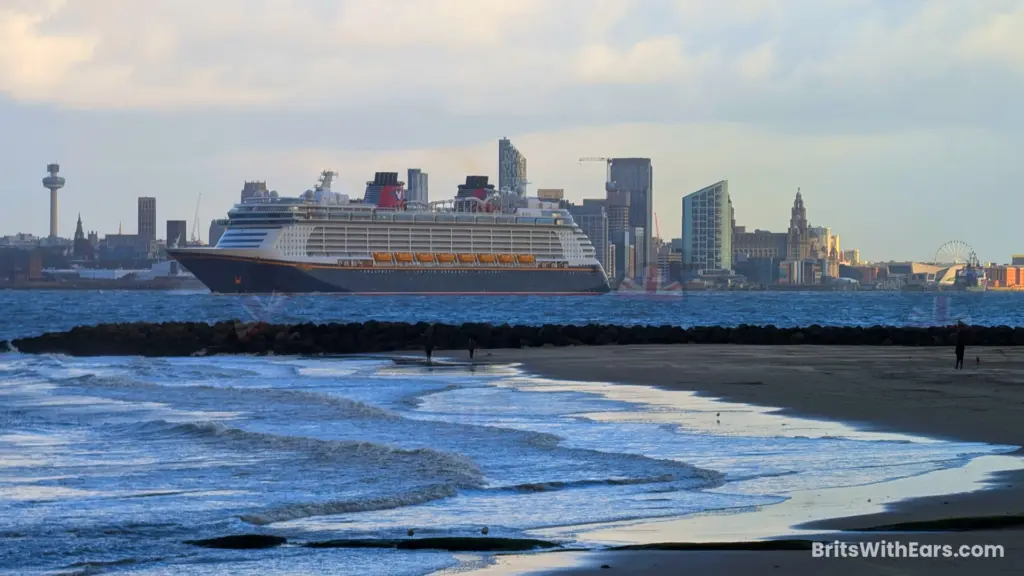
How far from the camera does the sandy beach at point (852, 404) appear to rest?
9062mm

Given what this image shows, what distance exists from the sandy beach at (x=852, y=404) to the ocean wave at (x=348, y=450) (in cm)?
392

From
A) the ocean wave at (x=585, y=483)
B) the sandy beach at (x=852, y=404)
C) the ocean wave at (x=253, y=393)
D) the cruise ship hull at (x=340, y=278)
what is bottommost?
the ocean wave at (x=253, y=393)

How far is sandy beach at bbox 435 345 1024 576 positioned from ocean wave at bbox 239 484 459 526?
2545 millimetres

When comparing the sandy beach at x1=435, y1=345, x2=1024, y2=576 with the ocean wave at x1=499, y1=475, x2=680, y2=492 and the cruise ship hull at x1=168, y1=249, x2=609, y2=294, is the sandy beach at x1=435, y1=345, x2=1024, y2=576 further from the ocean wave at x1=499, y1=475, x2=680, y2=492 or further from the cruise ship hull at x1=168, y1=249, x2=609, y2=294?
the cruise ship hull at x1=168, y1=249, x2=609, y2=294

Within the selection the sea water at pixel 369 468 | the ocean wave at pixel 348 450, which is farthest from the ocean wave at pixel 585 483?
the ocean wave at pixel 348 450

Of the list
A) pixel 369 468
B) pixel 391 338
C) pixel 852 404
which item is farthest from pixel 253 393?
pixel 391 338

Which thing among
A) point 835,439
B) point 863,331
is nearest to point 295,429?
point 835,439

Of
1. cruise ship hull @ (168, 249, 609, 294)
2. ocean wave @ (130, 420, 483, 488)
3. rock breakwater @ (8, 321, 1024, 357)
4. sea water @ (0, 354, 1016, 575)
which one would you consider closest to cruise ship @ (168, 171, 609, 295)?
cruise ship hull @ (168, 249, 609, 294)

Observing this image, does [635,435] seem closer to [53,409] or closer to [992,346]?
[53,409]

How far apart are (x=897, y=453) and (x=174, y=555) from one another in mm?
8135

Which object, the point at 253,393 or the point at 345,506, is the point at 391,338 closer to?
the point at 253,393

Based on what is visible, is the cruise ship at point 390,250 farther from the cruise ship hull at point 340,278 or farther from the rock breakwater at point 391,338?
the rock breakwater at point 391,338

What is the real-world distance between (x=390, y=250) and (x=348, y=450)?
122 metres

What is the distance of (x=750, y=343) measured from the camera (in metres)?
42.8
